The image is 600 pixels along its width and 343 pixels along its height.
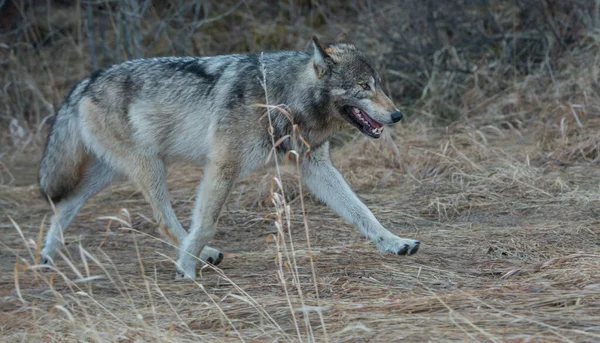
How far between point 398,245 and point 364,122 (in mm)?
759

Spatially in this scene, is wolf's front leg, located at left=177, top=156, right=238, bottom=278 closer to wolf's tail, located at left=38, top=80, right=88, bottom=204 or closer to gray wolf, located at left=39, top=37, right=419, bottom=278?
gray wolf, located at left=39, top=37, right=419, bottom=278

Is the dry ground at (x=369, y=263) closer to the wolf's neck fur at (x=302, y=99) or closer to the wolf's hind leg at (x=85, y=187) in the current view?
the wolf's hind leg at (x=85, y=187)

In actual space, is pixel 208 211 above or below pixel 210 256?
above

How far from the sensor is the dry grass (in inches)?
142

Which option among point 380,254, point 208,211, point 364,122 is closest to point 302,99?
point 364,122

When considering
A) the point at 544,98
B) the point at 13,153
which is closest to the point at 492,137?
the point at 544,98

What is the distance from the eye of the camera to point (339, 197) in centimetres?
530

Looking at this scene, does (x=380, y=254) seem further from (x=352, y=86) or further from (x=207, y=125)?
(x=207, y=125)

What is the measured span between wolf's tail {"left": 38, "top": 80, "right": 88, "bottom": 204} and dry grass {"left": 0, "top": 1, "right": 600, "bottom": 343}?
0.45 m

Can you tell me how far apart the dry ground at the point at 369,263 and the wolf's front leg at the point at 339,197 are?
0.15m

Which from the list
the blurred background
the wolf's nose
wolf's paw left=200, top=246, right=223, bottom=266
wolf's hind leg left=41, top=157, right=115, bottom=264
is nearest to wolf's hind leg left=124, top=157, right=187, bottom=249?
wolf's paw left=200, top=246, right=223, bottom=266

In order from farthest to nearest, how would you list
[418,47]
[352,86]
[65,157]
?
[418,47] → [65,157] → [352,86]

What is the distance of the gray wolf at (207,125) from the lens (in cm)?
511

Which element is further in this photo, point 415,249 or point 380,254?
point 380,254
